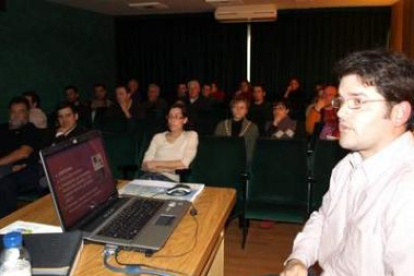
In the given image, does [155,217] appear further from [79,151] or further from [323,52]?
[323,52]

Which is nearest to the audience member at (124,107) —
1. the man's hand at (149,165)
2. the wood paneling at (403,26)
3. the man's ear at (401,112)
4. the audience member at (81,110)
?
the audience member at (81,110)

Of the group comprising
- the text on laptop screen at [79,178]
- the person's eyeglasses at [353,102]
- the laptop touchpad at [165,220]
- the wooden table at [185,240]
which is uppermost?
the person's eyeglasses at [353,102]

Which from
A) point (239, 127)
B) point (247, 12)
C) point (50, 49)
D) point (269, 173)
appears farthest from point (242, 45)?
point (269, 173)

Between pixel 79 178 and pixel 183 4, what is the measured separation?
7.46 m

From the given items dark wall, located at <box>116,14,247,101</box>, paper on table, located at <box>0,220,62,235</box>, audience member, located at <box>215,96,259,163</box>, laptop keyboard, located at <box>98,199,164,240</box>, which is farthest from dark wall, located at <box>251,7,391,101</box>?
paper on table, located at <box>0,220,62,235</box>

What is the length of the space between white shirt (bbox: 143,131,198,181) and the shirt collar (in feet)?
7.23

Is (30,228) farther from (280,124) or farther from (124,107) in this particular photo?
(124,107)

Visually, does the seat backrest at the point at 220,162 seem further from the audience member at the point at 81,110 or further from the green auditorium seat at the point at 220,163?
the audience member at the point at 81,110

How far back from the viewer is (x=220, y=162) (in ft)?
11.1

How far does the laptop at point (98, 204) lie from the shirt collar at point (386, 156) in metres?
0.69

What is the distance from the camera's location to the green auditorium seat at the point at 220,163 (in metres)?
3.33

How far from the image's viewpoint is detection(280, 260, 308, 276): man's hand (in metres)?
1.36

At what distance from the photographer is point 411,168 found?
1.17 m

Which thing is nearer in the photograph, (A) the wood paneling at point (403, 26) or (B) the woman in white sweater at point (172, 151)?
(B) the woman in white sweater at point (172, 151)
